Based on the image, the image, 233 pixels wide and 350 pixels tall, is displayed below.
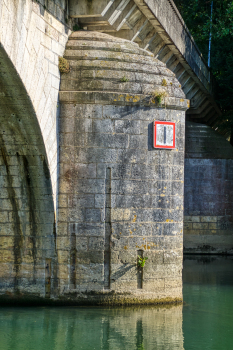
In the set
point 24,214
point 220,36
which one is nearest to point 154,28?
point 24,214

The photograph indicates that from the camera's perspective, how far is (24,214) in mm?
8227

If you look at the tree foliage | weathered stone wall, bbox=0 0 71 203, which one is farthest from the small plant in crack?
the tree foliage

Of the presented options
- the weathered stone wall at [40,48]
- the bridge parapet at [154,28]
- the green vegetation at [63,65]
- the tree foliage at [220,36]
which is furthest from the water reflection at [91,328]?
the tree foliage at [220,36]

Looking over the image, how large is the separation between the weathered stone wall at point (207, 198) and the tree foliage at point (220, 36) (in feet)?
6.49

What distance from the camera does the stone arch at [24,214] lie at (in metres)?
7.73

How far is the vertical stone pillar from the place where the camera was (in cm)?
817

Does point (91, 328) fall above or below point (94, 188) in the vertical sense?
below

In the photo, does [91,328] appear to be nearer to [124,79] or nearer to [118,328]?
[118,328]

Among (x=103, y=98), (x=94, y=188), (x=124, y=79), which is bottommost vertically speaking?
(x=94, y=188)

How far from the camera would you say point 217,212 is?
639 inches

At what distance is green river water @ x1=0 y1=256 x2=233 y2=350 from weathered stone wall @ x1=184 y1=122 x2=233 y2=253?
23.6ft

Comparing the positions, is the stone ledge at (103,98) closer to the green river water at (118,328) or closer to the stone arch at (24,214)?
the stone arch at (24,214)

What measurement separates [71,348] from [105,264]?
1.73 metres

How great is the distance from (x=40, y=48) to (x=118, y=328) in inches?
147
